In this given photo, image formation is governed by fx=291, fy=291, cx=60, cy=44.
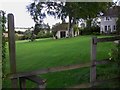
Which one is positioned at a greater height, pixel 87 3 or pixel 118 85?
pixel 87 3

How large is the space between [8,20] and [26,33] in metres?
55.7

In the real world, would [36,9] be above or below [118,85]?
above

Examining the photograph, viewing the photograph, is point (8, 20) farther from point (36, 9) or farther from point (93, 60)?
point (36, 9)

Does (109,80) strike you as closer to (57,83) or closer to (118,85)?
(118,85)

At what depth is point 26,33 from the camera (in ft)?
202

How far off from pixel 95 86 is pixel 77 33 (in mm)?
59778

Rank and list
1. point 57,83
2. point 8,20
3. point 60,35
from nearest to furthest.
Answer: point 8,20 → point 57,83 → point 60,35

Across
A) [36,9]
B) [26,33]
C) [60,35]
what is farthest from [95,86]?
[60,35]

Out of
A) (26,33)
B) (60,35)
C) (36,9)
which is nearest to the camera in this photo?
(36,9)

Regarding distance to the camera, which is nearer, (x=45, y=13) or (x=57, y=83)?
(x=57, y=83)

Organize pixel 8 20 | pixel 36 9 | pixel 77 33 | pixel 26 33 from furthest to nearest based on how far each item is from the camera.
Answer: pixel 77 33, pixel 26 33, pixel 36 9, pixel 8 20

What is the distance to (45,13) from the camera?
43.9 meters

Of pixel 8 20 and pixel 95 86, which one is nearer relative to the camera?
pixel 8 20

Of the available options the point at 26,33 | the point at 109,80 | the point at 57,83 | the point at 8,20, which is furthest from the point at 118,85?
the point at 26,33
